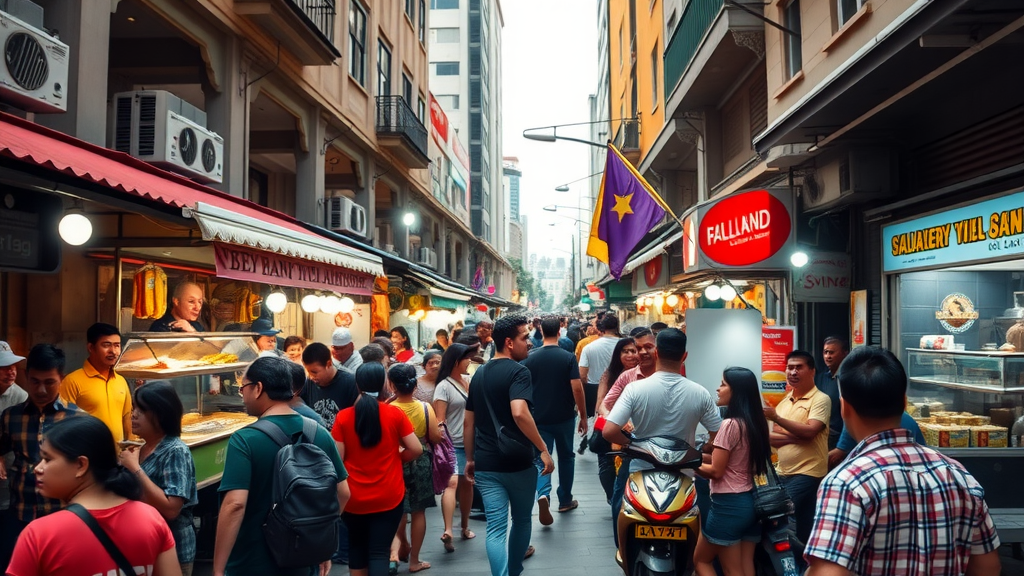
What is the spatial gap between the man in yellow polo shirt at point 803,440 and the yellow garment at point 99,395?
5055mm

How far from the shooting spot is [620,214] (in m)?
11.5

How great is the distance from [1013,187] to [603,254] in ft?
19.8

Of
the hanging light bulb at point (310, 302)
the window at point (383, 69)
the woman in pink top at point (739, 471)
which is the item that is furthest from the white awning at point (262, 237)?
the window at point (383, 69)

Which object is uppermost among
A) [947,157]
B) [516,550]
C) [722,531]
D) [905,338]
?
[947,157]

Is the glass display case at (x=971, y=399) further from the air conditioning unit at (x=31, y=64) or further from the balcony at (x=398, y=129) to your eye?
the balcony at (x=398, y=129)

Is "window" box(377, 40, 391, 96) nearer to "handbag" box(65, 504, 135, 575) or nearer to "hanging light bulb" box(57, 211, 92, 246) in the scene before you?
"hanging light bulb" box(57, 211, 92, 246)

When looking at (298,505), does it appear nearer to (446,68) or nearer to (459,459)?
(459,459)

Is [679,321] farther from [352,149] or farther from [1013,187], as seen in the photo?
[1013,187]

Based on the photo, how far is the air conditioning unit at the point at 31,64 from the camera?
6.81 metres

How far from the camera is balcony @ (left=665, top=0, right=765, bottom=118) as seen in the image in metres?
11.4

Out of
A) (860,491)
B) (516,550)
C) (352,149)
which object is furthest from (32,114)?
(352,149)

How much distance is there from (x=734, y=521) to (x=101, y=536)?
3656 mm

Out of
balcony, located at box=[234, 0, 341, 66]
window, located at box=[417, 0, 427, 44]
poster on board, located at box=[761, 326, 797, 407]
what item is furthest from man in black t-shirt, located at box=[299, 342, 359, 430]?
window, located at box=[417, 0, 427, 44]

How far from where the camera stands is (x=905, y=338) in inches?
326
